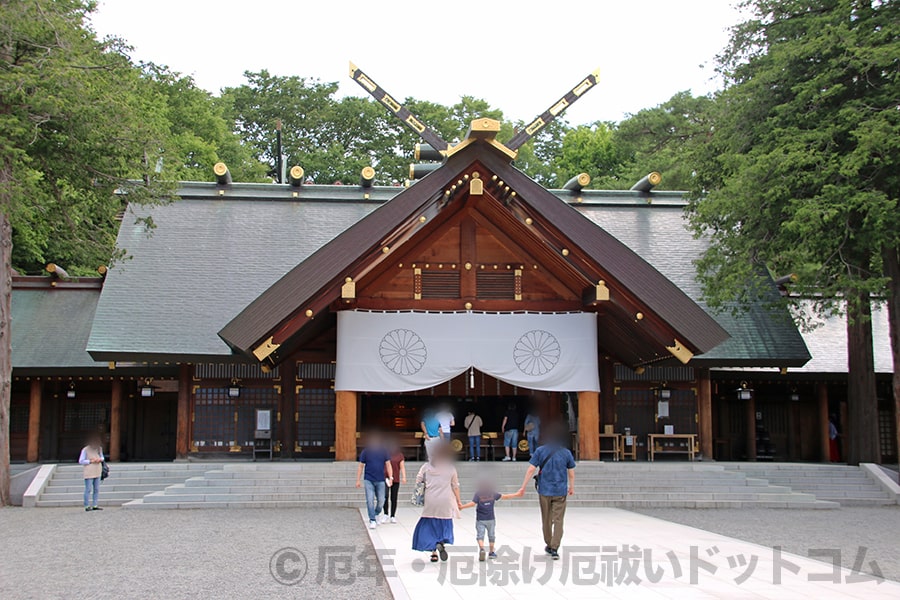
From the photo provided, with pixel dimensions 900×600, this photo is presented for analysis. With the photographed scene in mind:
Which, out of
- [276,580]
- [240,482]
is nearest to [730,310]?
[240,482]

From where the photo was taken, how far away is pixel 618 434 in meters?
19.8

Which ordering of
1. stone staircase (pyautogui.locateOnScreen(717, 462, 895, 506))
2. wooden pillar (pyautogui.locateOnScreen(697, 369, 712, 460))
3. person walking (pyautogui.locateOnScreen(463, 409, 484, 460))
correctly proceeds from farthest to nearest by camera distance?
wooden pillar (pyautogui.locateOnScreen(697, 369, 712, 460)), person walking (pyautogui.locateOnScreen(463, 409, 484, 460)), stone staircase (pyautogui.locateOnScreen(717, 462, 895, 506))

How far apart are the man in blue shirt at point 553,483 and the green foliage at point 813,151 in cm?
881

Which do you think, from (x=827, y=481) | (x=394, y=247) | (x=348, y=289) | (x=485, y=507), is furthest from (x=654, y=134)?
(x=485, y=507)

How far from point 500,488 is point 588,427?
2.77 m

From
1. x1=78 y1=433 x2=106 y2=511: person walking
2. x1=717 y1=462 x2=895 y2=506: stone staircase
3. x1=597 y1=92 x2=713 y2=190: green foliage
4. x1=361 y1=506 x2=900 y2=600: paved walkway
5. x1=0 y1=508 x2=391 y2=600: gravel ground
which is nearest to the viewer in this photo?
x1=361 y1=506 x2=900 y2=600: paved walkway

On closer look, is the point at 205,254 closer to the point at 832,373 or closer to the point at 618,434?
the point at 618,434

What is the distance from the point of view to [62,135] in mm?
15883

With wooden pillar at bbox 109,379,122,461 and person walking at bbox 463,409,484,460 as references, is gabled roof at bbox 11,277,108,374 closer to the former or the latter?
wooden pillar at bbox 109,379,122,461

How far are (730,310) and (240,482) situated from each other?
12346 mm

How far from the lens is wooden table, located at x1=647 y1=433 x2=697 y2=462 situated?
773 inches

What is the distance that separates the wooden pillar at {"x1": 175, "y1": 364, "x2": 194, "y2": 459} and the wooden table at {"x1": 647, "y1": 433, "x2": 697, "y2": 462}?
10.5 meters

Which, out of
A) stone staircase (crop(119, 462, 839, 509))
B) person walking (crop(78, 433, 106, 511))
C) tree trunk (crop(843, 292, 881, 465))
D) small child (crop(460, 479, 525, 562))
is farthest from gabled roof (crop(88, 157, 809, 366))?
small child (crop(460, 479, 525, 562))

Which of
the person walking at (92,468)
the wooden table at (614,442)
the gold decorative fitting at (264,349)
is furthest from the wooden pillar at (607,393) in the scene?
the person walking at (92,468)
